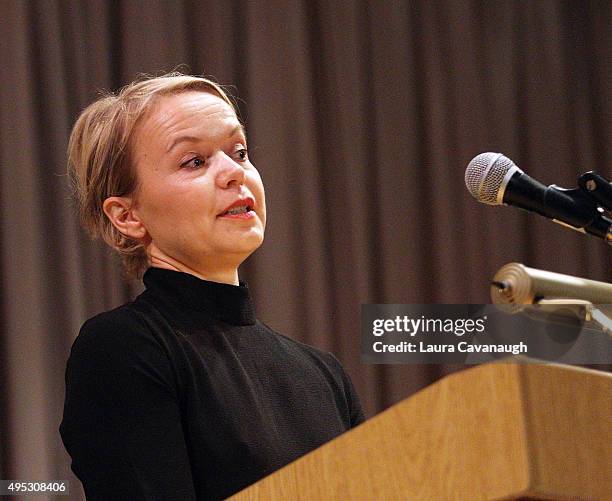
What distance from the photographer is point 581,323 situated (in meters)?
0.81

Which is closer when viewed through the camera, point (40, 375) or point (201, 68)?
point (40, 375)

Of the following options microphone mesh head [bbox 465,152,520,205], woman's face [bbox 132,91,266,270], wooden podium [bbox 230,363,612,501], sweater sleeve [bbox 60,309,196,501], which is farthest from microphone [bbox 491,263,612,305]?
woman's face [bbox 132,91,266,270]

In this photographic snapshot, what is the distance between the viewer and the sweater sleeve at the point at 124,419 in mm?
1104

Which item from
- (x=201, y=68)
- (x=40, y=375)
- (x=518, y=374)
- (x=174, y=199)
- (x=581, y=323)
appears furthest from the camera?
(x=201, y=68)

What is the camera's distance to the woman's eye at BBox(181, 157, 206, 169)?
1.39 meters

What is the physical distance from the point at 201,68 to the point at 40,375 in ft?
3.08

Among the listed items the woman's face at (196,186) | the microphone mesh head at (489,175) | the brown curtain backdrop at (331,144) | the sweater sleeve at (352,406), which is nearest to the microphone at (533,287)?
the microphone mesh head at (489,175)

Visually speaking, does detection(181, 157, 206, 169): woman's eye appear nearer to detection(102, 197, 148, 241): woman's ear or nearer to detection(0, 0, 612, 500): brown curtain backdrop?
detection(102, 197, 148, 241): woman's ear

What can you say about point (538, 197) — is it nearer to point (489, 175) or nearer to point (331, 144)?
point (489, 175)

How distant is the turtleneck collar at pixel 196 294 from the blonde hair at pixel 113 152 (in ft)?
0.39

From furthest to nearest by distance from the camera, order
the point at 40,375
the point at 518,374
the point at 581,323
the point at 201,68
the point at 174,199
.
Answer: the point at 201,68 < the point at 40,375 < the point at 174,199 < the point at 581,323 < the point at 518,374

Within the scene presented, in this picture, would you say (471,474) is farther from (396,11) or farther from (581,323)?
(396,11)

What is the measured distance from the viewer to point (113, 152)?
4.77 ft

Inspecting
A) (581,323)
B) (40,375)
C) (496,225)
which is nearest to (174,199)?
(581,323)
